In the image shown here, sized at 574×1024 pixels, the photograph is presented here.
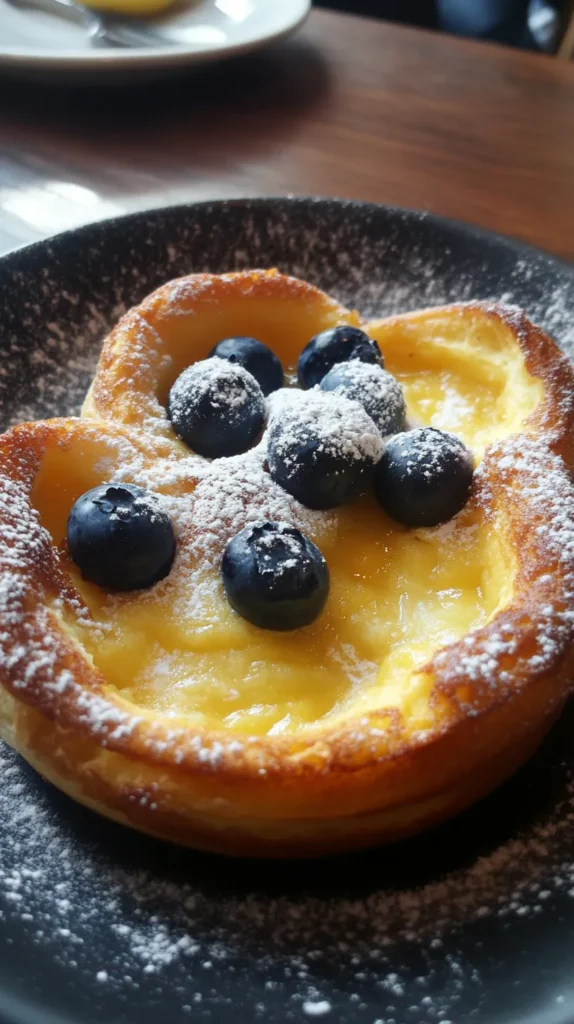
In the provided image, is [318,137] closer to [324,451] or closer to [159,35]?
[159,35]

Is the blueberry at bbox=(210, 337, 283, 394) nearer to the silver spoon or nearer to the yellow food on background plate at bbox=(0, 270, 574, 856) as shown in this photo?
the yellow food on background plate at bbox=(0, 270, 574, 856)

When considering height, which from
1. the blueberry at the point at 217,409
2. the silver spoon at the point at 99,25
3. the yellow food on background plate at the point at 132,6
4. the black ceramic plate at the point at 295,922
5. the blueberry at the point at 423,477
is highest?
the yellow food on background plate at the point at 132,6

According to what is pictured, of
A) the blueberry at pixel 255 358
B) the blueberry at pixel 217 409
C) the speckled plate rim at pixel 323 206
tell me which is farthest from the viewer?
the speckled plate rim at pixel 323 206

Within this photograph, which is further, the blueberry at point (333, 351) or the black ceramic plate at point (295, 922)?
the blueberry at point (333, 351)

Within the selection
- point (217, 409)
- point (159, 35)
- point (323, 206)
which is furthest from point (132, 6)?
point (217, 409)

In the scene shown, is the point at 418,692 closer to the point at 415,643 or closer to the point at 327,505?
the point at 415,643

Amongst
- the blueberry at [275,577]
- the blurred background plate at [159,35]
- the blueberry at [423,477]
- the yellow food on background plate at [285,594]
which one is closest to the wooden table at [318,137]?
the blurred background plate at [159,35]

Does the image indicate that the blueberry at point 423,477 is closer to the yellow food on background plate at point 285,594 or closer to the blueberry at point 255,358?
the yellow food on background plate at point 285,594

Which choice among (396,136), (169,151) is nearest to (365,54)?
(396,136)
